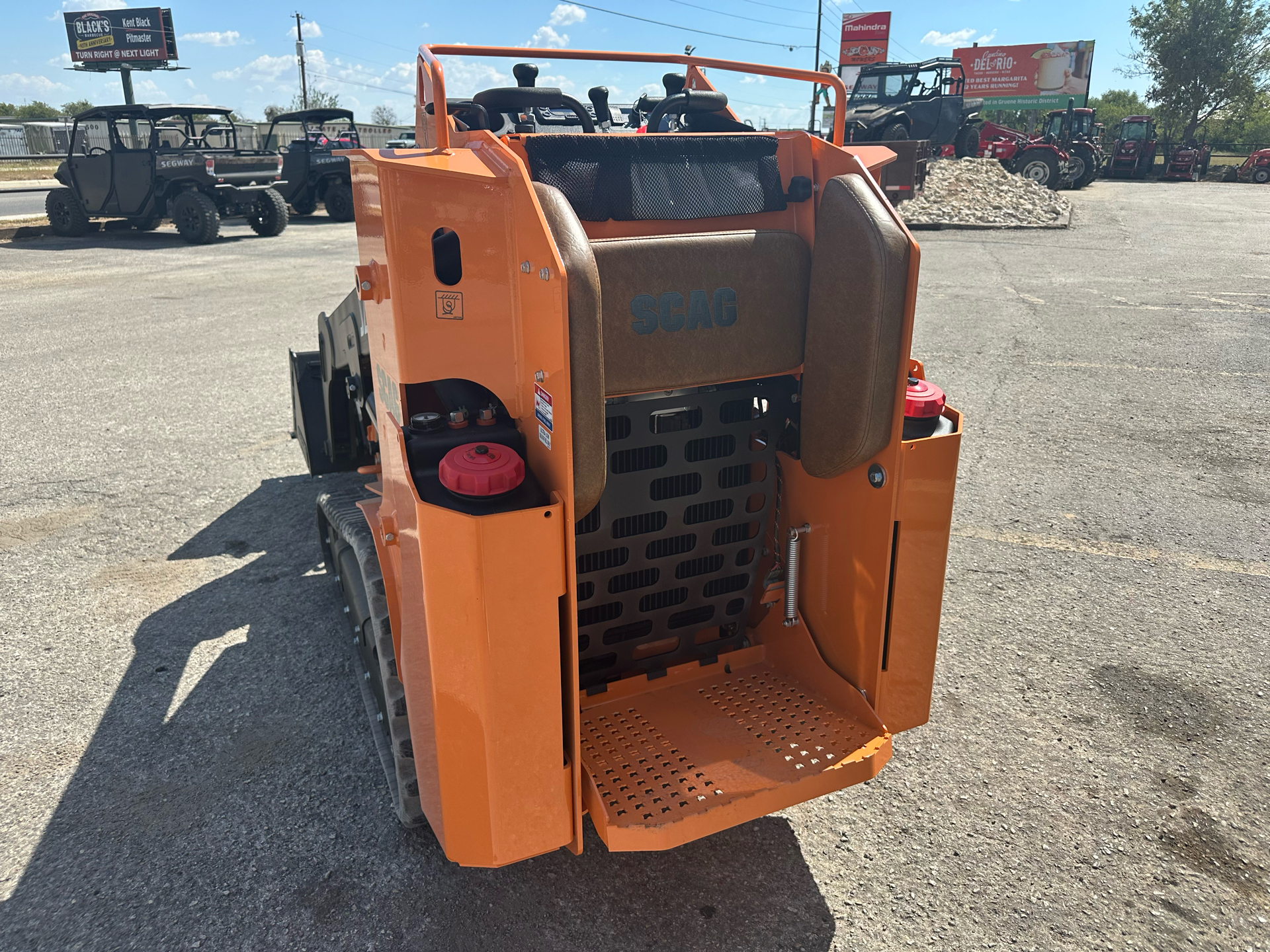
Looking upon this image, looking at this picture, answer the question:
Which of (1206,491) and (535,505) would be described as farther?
(1206,491)

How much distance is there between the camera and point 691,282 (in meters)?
2.29

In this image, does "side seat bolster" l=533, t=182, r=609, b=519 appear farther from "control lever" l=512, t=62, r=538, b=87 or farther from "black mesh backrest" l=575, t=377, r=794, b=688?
"control lever" l=512, t=62, r=538, b=87

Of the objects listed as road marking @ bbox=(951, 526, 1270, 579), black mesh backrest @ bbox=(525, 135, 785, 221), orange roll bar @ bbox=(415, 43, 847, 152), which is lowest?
road marking @ bbox=(951, 526, 1270, 579)

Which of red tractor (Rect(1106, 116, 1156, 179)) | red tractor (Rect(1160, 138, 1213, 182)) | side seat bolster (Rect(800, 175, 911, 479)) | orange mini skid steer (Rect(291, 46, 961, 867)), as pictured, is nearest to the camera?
orange mini skid steer (Rect(291, 46, 961, 867))

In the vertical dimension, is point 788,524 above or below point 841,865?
above

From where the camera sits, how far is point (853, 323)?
2.27 meters

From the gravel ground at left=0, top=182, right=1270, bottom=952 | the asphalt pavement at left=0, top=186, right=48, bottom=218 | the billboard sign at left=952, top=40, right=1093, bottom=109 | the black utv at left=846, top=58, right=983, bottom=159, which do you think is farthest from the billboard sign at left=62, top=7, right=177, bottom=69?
the billboard sign at left=952, top=40, right=1093, bottom=109

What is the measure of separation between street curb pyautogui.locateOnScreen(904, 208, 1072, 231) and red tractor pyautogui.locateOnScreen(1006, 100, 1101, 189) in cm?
755

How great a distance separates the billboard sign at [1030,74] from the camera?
47312 millimetres

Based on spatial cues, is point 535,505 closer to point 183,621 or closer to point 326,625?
point 326,625

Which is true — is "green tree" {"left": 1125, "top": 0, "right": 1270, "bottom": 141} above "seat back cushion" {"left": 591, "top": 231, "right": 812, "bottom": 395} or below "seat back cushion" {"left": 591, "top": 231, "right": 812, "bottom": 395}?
above

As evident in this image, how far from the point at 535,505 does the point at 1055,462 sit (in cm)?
483

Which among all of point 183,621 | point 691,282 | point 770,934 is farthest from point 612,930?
point 183,621

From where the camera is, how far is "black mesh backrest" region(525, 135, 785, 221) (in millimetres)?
2326
